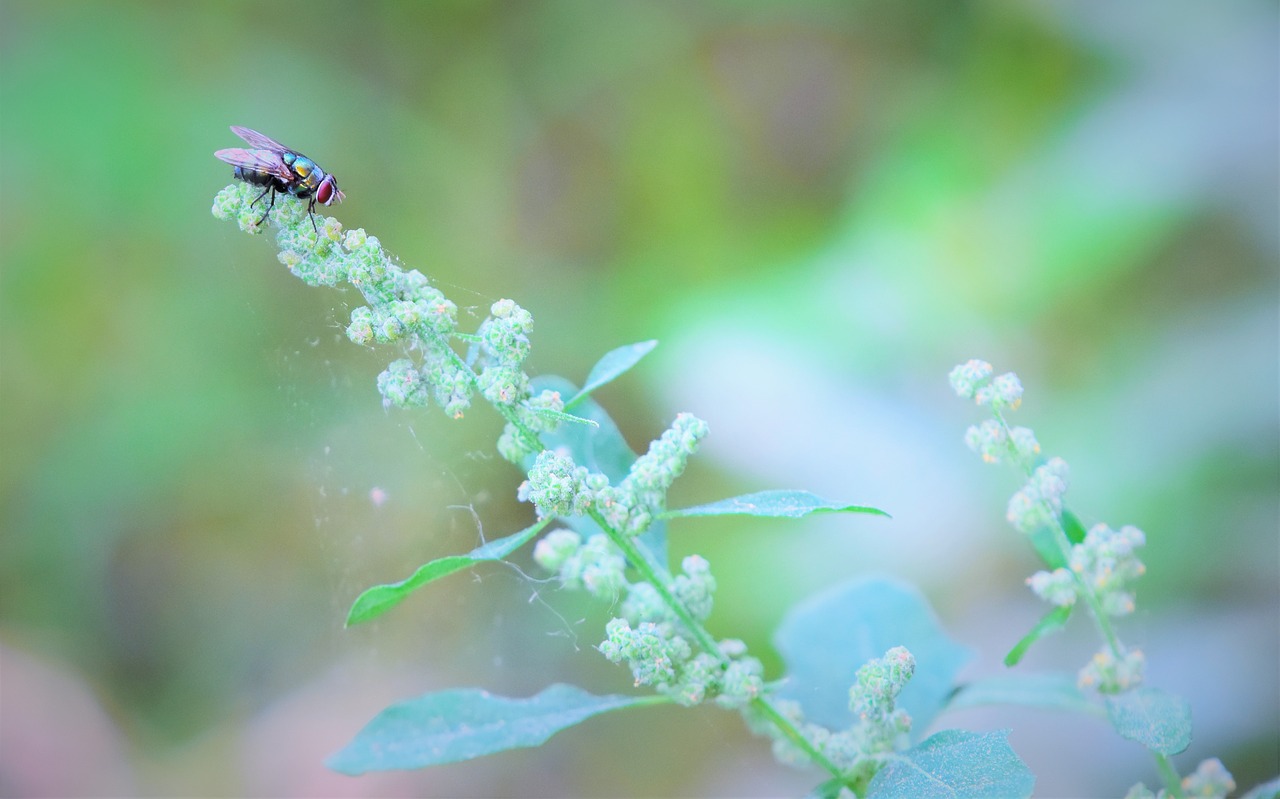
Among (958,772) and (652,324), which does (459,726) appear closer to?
(958,772)

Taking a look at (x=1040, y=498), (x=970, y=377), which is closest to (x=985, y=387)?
(x=970, y=377)

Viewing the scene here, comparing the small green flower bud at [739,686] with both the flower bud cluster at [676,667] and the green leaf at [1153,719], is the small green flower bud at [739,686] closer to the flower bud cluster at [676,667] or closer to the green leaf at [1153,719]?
the flower bud cluster at [676,667]

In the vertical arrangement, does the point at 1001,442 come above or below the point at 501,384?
below

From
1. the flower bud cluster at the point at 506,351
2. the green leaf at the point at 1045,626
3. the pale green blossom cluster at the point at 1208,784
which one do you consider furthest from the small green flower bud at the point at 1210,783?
the flower bud cluster at the point at 506,351

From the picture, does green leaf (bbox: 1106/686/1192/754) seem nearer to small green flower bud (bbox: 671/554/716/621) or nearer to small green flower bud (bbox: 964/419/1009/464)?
small green flower bud (bbox: 964/419/1009/464)

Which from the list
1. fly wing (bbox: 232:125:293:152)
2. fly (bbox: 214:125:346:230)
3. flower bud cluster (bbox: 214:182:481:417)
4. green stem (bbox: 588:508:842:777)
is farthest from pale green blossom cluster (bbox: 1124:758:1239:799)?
fly wing (bbox: 232:125:293:152)

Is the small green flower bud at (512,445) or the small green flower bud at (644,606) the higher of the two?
the small green flower bud at (512,445)

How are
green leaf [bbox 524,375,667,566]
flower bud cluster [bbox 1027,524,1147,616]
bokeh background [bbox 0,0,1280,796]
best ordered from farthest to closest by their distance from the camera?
bokeh background [bbox 0,0,1280,796] < green leaf [bbox 524,375,667,566] < flower bud cluster [bbox 1027,524,1147,616]
